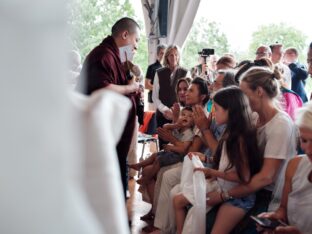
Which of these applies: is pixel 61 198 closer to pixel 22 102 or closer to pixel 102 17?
pixel 22 102

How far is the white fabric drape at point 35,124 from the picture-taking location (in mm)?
431

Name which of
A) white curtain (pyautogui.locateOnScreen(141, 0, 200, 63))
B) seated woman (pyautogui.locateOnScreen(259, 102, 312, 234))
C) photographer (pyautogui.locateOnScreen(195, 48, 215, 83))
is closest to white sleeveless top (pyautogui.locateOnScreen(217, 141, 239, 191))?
seated woman (pyautogui.locateOnScreen(259, 102, 312, 234))

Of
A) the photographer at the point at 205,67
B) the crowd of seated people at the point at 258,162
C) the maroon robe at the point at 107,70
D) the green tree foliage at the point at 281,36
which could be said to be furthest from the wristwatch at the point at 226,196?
the green tree foliage at the point at 281,36

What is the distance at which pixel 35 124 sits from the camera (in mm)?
438

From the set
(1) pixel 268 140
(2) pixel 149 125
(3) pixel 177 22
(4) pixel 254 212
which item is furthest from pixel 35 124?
(3) pixel 177 22

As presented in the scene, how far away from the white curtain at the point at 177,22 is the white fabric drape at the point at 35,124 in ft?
18.8

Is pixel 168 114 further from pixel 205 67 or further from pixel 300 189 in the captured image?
pixel 300 189

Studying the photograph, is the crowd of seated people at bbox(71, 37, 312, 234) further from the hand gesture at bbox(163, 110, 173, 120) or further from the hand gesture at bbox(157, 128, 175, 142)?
the hand gesture at bbox(163, 110, 173, 120)

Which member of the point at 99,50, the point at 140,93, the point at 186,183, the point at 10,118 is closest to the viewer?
the point at 10,118

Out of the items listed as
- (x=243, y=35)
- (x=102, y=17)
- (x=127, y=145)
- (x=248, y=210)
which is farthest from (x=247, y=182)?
(x=102, y=17)

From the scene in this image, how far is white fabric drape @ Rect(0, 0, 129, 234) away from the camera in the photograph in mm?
431

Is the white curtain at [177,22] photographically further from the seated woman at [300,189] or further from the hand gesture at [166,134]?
the seated woman at [300,189]

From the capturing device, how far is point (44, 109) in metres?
0.45

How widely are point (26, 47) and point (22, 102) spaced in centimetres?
5
